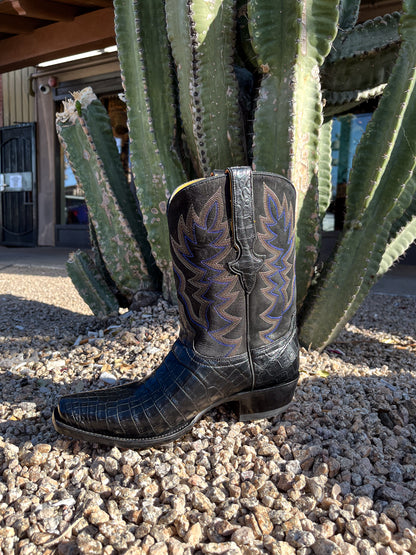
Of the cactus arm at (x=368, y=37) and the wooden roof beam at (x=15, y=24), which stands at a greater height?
the wooden roof beam at (x=15, y=24)

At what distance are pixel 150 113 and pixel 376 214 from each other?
1068mm

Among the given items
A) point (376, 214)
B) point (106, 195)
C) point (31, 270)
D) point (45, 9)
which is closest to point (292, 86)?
point (376, 214)

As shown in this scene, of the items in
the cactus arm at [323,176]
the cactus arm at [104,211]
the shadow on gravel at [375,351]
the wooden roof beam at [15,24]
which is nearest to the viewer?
the cactus arm at [323,176]

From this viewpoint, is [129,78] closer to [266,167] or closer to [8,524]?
[266,167]

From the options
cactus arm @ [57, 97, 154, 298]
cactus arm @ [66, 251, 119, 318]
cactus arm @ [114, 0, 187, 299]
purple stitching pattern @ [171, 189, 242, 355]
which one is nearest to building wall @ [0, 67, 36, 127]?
cactus arm @ [57, 97, 154, 298]

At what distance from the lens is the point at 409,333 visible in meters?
2.65

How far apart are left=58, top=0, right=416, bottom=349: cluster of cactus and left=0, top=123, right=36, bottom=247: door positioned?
20.0ft

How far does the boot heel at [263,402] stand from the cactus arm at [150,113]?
3.31ft

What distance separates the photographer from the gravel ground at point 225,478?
89 cm

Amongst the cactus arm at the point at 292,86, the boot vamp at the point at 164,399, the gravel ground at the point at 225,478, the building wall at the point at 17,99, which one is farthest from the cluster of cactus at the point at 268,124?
the building wall at the point at 17,99

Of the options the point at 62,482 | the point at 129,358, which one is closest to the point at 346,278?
the point at 129,358

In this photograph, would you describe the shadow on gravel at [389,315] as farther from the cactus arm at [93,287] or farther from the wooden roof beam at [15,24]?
the wooden roof beam at [15,24]

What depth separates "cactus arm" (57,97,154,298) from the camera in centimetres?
223

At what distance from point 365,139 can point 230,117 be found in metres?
0.54
